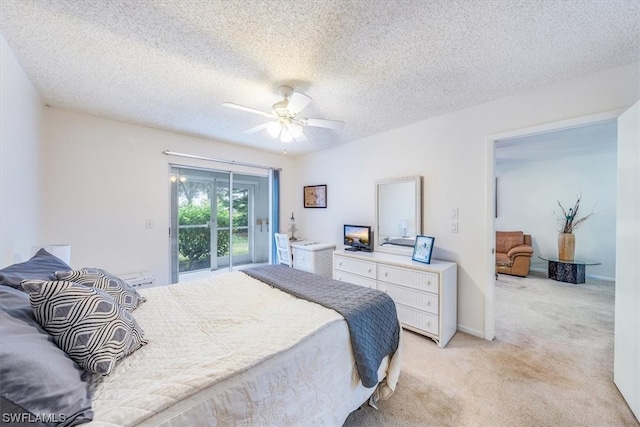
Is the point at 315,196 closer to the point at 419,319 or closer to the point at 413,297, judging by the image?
the point at 413,297

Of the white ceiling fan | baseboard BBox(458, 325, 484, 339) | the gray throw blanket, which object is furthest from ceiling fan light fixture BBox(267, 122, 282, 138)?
baseboard BBox(458, 325, 484, 339)

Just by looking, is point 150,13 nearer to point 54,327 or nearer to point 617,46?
point 54,327

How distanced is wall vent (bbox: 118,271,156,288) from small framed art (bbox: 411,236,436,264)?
10.6 ft

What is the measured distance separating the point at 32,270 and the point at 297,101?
75.5 inches

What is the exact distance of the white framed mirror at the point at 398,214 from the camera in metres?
3.08

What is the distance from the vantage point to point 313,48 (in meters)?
1.65

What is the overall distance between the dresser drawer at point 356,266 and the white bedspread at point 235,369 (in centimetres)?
130

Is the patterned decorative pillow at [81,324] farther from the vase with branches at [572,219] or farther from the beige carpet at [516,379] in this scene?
the vase with branches at [572,219]

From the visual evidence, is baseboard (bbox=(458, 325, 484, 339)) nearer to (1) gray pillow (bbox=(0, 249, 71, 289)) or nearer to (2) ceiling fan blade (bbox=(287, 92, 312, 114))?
(2) ceiling fan blade (bbox=(287, 92, 312, 114))

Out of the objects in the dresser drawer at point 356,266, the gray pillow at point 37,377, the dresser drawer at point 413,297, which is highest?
the gray pillow at point 37,377

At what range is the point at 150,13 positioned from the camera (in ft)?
4.51

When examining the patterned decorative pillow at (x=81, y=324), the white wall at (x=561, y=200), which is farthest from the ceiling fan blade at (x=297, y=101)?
the white wall at (x=561, y=200)

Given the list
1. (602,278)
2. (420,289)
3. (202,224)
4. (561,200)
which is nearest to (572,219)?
(561,200)

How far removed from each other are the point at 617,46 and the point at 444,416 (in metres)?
2.75
